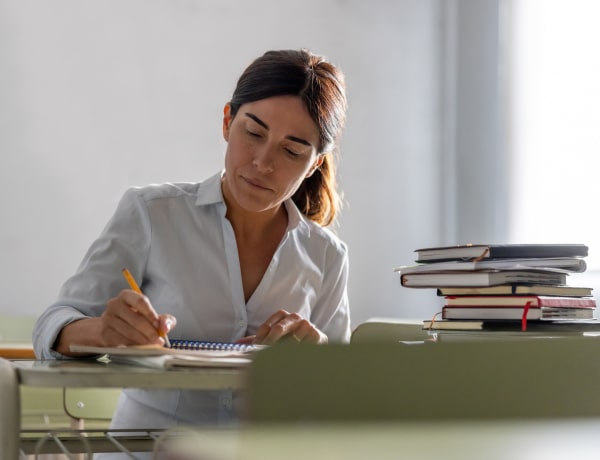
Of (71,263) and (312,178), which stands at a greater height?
(312,178)

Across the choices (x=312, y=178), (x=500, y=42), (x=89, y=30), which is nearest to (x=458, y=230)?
(x=500, y=42)

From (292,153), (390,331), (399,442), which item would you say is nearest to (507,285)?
(390,331)

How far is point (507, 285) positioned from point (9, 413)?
35.9 inches

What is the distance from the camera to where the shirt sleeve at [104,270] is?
58.0 inches

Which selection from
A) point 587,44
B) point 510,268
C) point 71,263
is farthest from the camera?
point 71,263

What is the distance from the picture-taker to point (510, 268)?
5.16 ft

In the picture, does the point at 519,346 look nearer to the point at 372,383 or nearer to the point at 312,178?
the point at 372,383

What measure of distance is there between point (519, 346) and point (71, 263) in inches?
127

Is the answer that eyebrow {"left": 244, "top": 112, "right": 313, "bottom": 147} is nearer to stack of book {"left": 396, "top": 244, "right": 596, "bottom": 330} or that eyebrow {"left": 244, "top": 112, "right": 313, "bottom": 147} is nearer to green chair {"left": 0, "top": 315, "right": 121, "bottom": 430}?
stack of book {"left": 396, "top": 244, "right": 596, "bottom": 330}

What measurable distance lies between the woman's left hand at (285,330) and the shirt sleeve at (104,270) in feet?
0.97

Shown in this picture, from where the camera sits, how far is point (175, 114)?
3.92 m

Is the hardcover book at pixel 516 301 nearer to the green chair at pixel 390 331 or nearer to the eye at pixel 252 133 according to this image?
the green chair at pixel 390 331

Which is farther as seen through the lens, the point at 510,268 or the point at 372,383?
the point at 510,268

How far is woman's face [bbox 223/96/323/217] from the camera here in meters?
1.75
